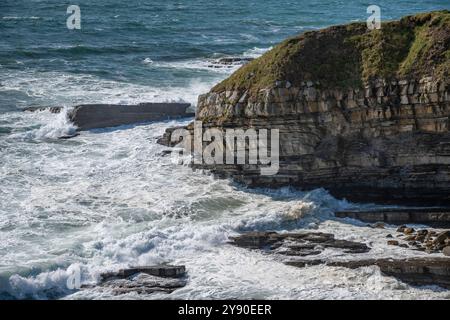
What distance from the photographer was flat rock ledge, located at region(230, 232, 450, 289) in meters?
20.2

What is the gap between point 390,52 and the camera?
2572 cm

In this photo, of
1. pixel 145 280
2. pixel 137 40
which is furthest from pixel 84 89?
pixel 145 280

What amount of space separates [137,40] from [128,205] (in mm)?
34128

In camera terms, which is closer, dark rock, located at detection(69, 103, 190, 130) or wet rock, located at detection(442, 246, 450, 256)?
wet rock, located at detection(442, 246, 450, 256)

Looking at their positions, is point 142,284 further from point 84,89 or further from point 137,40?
point 137,40

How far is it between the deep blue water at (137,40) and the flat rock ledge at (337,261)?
57.1 feet

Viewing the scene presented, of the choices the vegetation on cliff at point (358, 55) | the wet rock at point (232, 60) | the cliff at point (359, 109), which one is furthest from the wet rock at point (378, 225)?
the wet rock at point (232, 60)

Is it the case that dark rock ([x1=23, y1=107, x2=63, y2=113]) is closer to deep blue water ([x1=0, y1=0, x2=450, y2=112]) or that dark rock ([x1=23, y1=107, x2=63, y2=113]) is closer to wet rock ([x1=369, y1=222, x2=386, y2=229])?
deep blue water ([x1=0, y1=0, x2=450, y2=112])

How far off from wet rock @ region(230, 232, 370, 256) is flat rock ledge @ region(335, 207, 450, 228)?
6.08 feet

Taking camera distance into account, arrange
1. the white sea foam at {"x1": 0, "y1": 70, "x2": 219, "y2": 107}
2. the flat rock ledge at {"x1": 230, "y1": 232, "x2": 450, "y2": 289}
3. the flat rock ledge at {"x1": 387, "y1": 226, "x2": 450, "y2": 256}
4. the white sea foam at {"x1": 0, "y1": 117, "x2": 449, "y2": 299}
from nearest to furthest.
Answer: the flat rock ledge at {"x1": 230, "y1": 232, "x2": 450, "y2": 289}
the white sea foam at {"x1": 0, "y1": 117, "x2": 449, "y2": 299}
the flat rock ledge at {"x1": 387, "y1": 226, "x2": 450, "y2": 256}
the white sea foam at {"x1": 0, "y1": 70, "x2": 219, "y2": 107}

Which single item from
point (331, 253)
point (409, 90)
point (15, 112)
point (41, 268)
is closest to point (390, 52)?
point (409, 90)

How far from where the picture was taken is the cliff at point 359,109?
80.4ft

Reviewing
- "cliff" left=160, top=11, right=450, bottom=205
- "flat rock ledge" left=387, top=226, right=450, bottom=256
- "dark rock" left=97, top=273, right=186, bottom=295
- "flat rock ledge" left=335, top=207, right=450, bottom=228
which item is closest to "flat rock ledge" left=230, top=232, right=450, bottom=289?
"flat rock ledge" left=387, top=226, right=450, bottom=256

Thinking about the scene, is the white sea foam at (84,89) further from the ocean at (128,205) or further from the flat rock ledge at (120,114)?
the flat rock ledge at (120,114)
